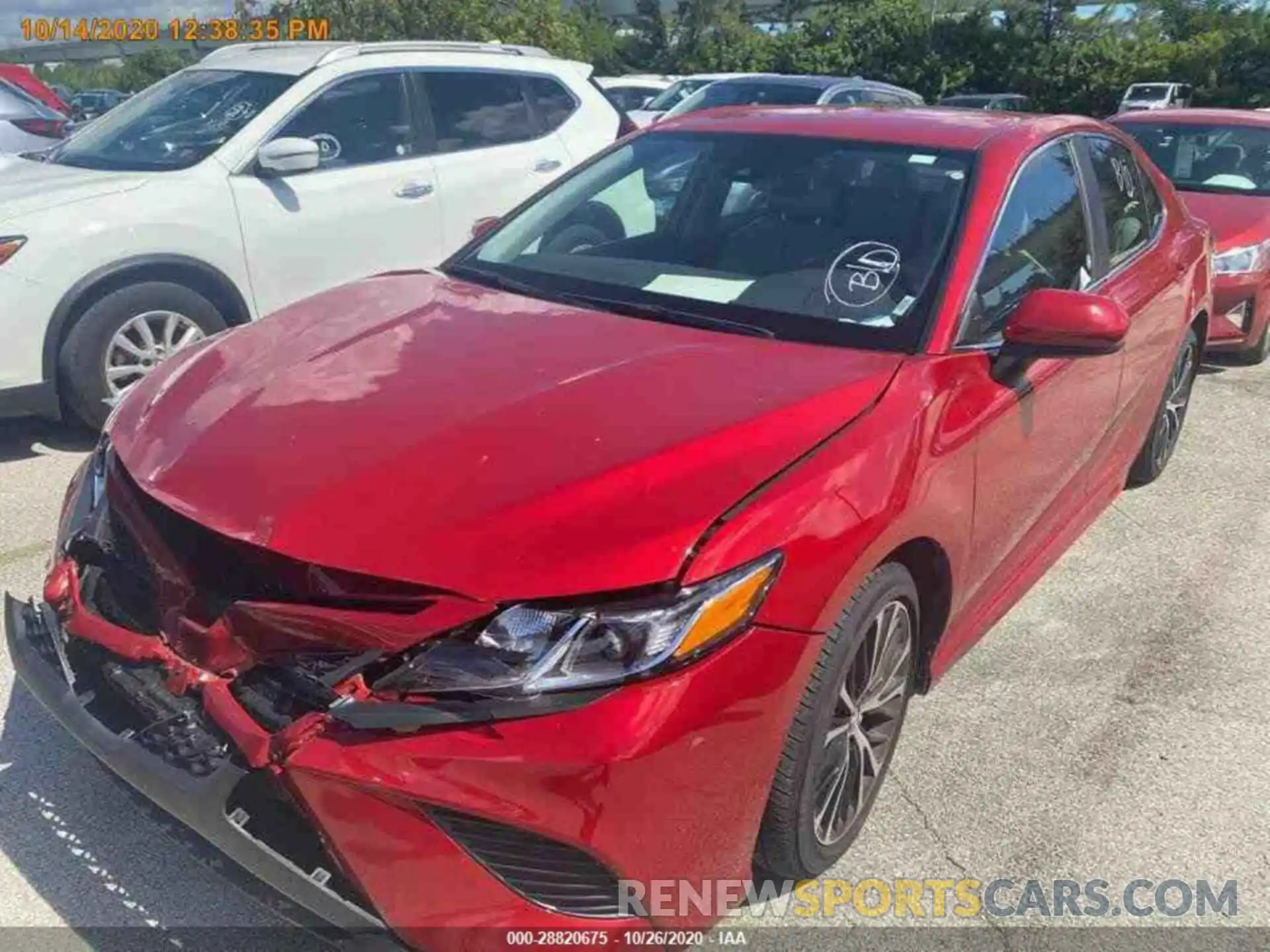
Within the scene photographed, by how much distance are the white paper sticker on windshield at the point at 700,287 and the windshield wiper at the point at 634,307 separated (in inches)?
3.5

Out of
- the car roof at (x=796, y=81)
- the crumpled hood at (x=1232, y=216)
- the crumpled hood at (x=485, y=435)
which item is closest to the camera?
the crumpled hood at (x=485, y=435)

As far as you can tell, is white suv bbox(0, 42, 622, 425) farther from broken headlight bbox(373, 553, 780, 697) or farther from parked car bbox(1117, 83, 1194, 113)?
parked car bbox(1117, 83, 1194, 113)

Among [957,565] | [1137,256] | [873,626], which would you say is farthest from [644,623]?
[1137,256]

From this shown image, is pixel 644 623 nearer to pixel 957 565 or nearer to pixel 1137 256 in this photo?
pixel 957 565

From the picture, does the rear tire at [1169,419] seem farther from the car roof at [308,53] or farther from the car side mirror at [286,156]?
the car roof at [308,53]

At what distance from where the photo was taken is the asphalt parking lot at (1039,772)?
257 centimetres

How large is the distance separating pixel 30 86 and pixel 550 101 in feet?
27.8

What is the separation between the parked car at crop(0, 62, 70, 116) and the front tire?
36.1 feet

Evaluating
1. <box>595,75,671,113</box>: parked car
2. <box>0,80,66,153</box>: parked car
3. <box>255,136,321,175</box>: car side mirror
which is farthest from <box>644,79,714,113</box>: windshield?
<box>255,136,321,175</box>: car side mirror

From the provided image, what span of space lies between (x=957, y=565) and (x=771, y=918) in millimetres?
945

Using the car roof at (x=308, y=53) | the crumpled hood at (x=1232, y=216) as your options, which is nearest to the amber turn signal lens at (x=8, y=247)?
the car roof at (x=308, y=53)

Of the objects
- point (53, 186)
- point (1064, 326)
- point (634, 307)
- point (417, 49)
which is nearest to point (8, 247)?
point (53, 186)
